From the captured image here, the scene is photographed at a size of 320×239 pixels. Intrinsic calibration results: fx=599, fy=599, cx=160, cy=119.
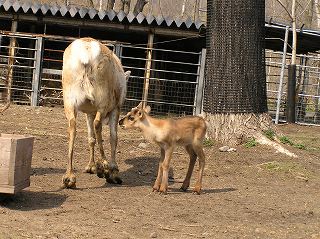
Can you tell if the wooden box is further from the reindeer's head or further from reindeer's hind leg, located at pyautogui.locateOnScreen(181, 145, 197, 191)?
reindeer's hind leg, located at pyautogui.locateOnScreen(181, 145, 197, 191)

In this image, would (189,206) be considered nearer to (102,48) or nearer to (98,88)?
(98,88)

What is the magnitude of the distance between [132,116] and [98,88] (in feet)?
1.77

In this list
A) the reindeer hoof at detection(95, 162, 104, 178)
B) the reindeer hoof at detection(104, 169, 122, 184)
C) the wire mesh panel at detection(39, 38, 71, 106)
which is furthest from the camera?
the wire mesh panel at detection(39, 38, 71, 106)

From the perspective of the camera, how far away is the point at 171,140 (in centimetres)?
707

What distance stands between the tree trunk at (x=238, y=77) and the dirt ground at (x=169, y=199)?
42 cm

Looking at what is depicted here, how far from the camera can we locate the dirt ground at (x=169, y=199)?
5.29 metres

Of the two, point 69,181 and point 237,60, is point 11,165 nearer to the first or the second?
point 69,181

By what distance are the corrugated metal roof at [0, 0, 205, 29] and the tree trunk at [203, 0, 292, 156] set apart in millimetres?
5723

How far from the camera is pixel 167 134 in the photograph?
706 cm

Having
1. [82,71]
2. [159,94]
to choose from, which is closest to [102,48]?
[82,71]

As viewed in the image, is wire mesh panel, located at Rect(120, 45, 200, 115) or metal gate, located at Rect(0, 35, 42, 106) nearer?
metal gate, located at Rect(0, 35, 42, 106)

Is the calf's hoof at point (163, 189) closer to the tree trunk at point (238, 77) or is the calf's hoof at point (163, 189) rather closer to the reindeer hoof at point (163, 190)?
the reindeer hoof at point (163, 190)

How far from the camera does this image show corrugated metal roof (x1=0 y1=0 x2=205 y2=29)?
52.3 feet

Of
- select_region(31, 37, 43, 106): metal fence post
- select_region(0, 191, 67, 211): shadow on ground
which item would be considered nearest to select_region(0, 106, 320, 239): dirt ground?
select_region(0, 191, 67, 211): shadow on ground
